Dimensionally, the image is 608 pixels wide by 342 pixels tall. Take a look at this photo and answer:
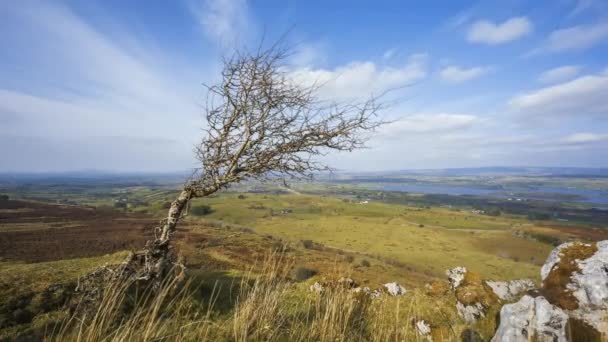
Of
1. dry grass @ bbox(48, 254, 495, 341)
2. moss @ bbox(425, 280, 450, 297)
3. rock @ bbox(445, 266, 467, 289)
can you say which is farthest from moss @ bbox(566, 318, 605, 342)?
moss @ bbox(425, 280, 450, 297)

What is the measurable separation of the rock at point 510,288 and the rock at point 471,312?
1.05 metres

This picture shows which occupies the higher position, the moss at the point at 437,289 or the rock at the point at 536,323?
the rock at the point at 536,323

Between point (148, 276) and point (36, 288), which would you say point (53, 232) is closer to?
point (36, 288)

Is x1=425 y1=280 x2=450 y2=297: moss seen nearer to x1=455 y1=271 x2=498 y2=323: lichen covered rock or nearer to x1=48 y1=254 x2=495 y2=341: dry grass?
x1=455 y1=271 x2=498 y2=323: lichen covered rock

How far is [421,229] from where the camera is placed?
7231 cm

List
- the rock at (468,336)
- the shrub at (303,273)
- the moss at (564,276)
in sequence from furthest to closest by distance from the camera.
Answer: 1. the shrub at (303,273)
2. the moss at (564,276)
3. the rock at (468,336)

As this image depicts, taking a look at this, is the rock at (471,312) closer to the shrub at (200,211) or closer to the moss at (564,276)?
the moss at (564,276)

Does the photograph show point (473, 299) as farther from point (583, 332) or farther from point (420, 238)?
point (420, 238)

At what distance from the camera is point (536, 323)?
4.64m

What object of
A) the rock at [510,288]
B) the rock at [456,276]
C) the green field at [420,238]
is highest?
the rock at [456,276]

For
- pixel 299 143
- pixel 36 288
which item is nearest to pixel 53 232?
pixel 36 288

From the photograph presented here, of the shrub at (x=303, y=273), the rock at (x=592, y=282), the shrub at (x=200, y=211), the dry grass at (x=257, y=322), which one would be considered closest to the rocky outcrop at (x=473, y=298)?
the rock at (x=592, y=282)

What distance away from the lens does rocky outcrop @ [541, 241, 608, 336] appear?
546 centimetres

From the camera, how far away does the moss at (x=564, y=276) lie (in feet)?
19.4
